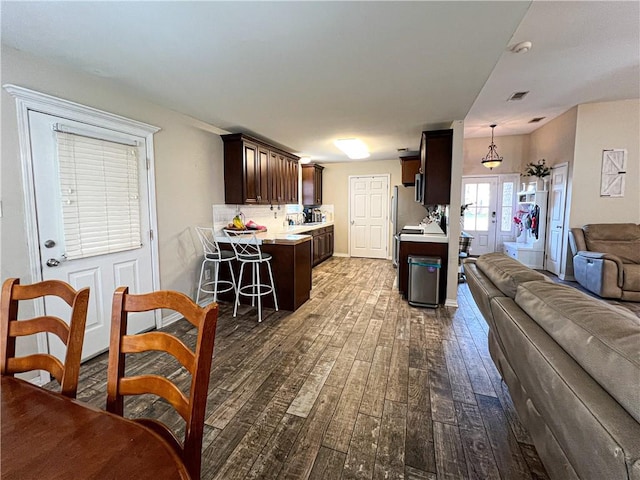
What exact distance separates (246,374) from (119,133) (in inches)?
98.2

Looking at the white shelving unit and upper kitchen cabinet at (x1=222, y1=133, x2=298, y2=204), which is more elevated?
upper kitchen cabinet at (x1=222, y1=133, x2=298, y2=204)

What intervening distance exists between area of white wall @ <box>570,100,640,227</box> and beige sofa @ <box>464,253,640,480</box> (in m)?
4.51

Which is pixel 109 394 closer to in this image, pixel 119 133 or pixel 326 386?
pixel 326 386

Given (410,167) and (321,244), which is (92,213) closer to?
(321,244)

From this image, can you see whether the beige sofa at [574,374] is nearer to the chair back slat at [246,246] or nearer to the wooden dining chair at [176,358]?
the wooden dining chair at [176,358]

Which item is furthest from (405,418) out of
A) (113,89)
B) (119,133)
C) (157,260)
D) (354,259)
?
(354,259)

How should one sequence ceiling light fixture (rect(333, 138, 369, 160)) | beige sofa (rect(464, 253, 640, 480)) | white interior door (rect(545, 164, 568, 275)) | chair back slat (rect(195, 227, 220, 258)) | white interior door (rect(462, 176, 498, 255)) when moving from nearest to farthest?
beige sofa (rect(464, 253, 640, 480)) → chair back slat (rect(195, 227, 220, 258)) → ceiling light fixture (rect(333, 138, 369, 160)) → white interior door (rect(545, 164, 568, 275)) → white interior door (rect(462, 176, 498, 255))

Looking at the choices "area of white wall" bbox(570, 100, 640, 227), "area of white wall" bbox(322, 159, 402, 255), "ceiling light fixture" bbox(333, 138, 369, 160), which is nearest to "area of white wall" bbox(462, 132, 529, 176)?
"area of white wall" bbox(570, 100, 640, 227)

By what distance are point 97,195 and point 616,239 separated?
6791 millimetres

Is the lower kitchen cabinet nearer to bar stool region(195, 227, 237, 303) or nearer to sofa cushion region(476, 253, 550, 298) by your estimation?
sofa cushion region(476, 253, 550, 298)

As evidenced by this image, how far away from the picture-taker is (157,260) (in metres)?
3.23

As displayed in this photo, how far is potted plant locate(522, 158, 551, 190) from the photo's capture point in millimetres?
5703

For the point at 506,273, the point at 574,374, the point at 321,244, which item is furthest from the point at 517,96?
the point at 574,374

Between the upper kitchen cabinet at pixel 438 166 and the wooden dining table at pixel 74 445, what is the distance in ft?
13.2
